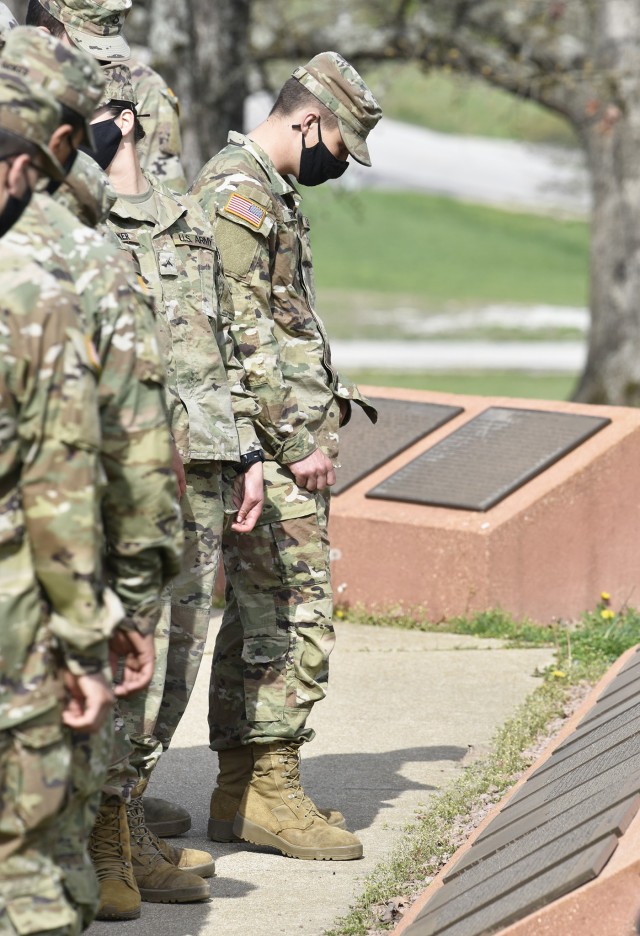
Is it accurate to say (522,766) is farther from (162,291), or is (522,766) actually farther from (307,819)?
(162,291)

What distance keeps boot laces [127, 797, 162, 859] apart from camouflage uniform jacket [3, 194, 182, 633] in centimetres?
126

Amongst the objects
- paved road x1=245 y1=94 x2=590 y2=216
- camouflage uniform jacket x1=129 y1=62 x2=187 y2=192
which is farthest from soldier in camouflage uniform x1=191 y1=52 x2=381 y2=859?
paved road x1=245 y1=94 x2=590 y2=216

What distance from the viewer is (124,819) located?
12.8 feet

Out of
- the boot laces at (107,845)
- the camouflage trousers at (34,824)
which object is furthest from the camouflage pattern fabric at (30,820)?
the boot laces at (107,845)

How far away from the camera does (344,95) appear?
4.44 metres

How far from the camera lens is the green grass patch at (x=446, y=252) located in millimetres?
34812

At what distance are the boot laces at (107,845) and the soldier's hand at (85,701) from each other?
117 cm

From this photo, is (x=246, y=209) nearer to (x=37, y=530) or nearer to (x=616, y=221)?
(x=37, y=530)

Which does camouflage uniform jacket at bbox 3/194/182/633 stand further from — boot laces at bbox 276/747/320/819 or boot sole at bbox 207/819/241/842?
boot sole at bbox 207/819/241/842

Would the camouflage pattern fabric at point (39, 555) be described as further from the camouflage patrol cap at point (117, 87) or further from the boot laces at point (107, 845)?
the camouflage patrol cap at point (117, 87)

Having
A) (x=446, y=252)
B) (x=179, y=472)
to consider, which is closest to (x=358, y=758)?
(x=179, y=472)

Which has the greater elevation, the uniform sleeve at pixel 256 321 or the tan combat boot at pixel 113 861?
the uniform sleeve at pixel 256 321

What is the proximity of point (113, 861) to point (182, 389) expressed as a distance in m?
1.15

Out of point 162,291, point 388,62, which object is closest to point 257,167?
point 162,291
